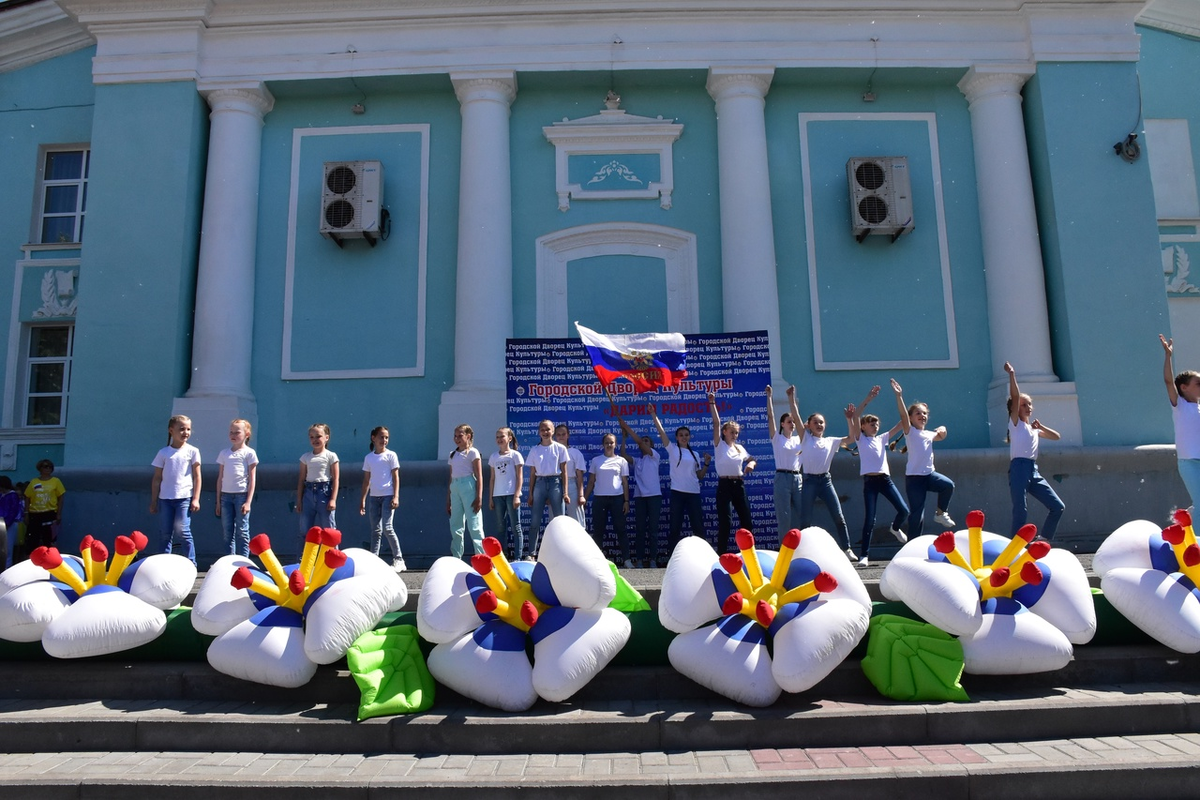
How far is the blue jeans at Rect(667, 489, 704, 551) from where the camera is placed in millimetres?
9586

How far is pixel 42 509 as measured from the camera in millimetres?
11406

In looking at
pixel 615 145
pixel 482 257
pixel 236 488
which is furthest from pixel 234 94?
pixel 236 488

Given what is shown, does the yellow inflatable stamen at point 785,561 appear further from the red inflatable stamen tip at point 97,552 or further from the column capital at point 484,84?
the column capital at point 484,84

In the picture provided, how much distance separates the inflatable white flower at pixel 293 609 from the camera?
4938 millimetres

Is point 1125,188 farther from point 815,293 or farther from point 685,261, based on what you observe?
point 685,261

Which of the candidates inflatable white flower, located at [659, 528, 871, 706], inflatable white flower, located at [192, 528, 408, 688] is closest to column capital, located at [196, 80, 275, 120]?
inflatable white flower, located at [192, 528, 408, 688]

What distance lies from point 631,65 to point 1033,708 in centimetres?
1051

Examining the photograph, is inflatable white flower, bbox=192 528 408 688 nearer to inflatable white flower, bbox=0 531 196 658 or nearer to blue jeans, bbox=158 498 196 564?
inflatable white flower, bbox=0 531 196 658

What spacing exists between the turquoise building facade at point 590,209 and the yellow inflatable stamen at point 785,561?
7381 millimetres

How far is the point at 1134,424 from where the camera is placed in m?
11.9

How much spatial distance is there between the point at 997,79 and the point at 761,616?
36.9ft

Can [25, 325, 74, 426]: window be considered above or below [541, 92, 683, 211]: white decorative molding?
below

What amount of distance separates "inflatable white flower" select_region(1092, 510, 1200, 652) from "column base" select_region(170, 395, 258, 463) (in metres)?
10.4

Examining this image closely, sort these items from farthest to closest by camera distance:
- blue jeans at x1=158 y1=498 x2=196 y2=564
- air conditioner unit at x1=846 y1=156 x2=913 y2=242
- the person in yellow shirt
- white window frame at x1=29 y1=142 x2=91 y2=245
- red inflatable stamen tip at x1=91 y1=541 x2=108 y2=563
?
white window frame at x1=29 y1=142 x2=91 y2=245
air conditioner unit at x1=846 y1=156 x2=913 y2=242
the person in yellow shirt
blue jeans at x1=158 y1=498 x2=196 y2=564
red inflatable stamen tip at x1=91 y1=541 x2=108 y2=563
